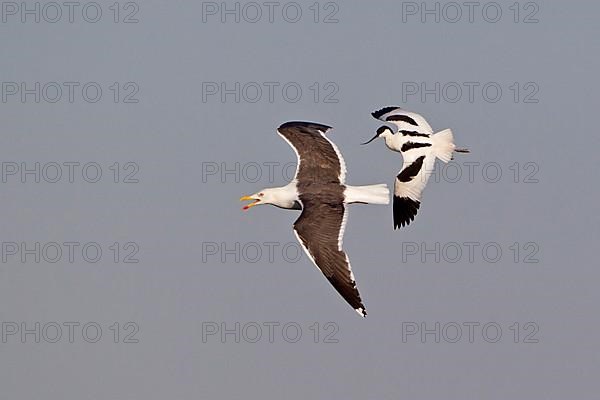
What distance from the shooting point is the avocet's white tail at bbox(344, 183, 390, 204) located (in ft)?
90.9

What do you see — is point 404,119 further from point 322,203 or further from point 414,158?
point 322,203

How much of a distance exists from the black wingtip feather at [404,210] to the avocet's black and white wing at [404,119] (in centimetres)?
176

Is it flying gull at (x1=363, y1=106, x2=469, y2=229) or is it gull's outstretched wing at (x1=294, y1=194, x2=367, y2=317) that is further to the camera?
flying gull at (x1=363, y1=106, x2=469, y2=229)

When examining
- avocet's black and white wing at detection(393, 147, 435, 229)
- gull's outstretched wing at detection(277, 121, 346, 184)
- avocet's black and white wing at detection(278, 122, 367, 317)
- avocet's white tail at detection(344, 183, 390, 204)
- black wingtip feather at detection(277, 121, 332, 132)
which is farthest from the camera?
black wingtip feather at detection(277, 121, 332, 132)

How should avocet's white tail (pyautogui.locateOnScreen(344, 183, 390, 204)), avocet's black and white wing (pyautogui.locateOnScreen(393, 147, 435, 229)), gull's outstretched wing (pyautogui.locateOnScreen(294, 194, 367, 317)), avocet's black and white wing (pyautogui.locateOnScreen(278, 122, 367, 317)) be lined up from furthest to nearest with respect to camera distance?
avocet's black and white wing (pyautogui.locateOnScreen(393, 147, 435, 229)) → avocet's white tail (pyautogui.locateOnScreen(344, 183, 390, 204)) → avocet's black and white wing (pyautogui.locateOnScreen(278, 122, 367, 317)) → gull's outstretched wing (pyautogui.locateOnScreen(294, 194, 367, 317))

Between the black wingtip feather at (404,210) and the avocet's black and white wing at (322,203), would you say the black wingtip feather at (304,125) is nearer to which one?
the avocet's black and white wing at (322,203)

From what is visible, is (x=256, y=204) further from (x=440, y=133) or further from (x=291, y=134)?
(x=440, y=133)

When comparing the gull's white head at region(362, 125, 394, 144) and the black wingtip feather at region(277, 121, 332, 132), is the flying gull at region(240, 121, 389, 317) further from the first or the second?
the gull's white head at region(362, 125, 394, 144)

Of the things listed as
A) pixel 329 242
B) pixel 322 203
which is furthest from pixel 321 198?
pixel 329 242

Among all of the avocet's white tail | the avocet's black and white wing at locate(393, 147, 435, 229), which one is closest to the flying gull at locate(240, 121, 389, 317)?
the avocet's white tail

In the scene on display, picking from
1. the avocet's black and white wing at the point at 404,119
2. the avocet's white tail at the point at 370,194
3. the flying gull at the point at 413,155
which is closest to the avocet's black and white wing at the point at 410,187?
the flying gull at the point at 413,155

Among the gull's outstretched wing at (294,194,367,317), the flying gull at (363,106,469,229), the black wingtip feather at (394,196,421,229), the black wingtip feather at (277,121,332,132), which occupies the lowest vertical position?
the gull's outstretched wing at (294,194,367,317)

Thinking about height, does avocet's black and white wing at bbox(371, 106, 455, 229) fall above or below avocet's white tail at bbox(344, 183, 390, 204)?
above

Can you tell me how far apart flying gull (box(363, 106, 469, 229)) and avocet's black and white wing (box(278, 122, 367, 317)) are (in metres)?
1.30
